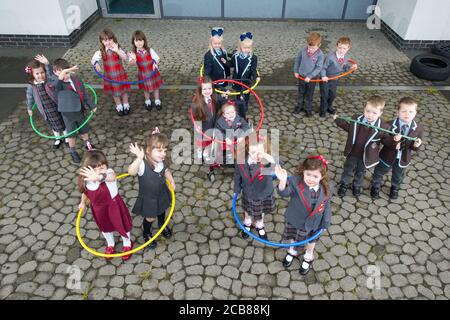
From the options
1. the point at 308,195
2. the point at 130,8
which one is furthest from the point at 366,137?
the point at 130,8

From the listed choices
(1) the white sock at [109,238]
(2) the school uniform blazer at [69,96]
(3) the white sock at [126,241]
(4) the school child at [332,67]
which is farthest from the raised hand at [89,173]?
(4) the school child at [332,67]

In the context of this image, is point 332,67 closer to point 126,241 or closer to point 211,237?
point 211,237

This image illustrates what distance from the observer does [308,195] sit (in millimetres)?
4340

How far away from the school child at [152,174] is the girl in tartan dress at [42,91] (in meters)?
3.01

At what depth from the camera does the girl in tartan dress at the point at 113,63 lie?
7282 mm

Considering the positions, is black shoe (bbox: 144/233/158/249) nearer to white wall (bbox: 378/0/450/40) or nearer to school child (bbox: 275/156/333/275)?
school child (bbox: 275/156/333/275)

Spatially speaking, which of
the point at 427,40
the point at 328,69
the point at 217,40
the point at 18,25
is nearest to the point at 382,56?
the point at 427,40

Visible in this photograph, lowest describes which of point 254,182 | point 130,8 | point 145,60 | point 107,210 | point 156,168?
point 130,8

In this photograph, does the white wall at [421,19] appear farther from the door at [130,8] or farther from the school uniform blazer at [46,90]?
the school uniform blazer at [46,90]

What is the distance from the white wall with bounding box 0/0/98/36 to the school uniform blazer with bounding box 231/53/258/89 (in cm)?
759

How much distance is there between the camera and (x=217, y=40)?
7.02m

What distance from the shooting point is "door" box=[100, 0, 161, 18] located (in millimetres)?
14349

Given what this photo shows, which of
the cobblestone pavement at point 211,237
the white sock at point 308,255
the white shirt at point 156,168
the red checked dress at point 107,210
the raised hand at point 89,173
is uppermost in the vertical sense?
the raised hand at point 89,173

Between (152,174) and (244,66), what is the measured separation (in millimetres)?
3915
